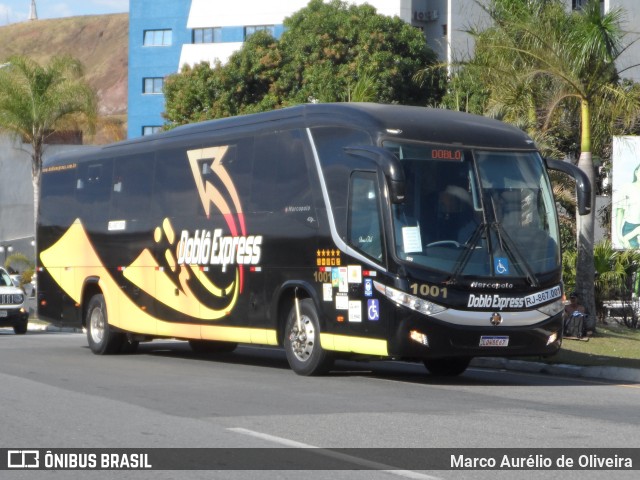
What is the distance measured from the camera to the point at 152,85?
74625mm

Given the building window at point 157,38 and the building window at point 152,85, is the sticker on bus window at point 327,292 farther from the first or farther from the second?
the building window at point 152,85

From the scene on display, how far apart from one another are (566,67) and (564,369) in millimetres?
7667

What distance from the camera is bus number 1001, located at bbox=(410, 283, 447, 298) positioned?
49.5ft

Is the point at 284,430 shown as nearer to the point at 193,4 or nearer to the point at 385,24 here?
the point at 385,24

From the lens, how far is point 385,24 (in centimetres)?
5016

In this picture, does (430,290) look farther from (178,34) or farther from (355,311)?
(178,34)

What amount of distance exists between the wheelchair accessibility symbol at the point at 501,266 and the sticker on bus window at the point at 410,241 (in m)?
1.04

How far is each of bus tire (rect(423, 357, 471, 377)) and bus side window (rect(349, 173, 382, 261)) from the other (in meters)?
2.58

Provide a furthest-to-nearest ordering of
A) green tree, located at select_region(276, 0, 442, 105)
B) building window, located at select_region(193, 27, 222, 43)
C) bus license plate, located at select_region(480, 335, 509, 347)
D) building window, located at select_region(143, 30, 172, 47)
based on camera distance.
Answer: building window, located at select_region(143, 30, 172, 47) → building window, located at select_region(193, 27, 222, 43) → green tree, located at select_region(276, 0, 442, 105) → bus license plate, located at select_region(480, 335, 509, 347)

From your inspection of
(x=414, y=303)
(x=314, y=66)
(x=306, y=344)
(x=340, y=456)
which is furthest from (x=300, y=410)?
(x=314, y=66)

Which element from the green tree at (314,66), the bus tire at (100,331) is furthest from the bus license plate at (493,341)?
the green tree at (314,66)

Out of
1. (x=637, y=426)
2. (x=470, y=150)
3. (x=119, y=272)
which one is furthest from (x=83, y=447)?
(x=119, y=272)

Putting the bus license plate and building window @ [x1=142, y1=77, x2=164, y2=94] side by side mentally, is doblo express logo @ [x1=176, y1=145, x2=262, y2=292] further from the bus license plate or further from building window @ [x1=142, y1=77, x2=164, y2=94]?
building window @ [x1=142, y1=77, x2=164, y2=94]

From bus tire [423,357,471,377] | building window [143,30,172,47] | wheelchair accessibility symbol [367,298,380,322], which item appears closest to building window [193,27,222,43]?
building window [143,30,172,47]
